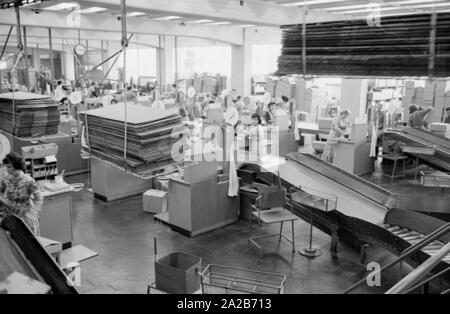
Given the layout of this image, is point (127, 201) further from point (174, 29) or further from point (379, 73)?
point (174, 29)

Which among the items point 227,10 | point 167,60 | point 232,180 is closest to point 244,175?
point 232,180

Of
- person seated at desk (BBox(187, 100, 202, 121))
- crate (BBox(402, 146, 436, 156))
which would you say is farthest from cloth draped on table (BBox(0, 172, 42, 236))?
person seated at desk (BBox(187, 100, 202, 121))

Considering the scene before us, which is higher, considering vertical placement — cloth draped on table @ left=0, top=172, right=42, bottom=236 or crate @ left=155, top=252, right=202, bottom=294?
cloth draped on table @ left=0, top=172, right=42, bottom=236

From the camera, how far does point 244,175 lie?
7.32 metres

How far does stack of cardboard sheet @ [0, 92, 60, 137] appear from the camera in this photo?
12.4 feet

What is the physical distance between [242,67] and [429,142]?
29.5 feet

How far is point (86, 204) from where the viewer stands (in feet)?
25.9

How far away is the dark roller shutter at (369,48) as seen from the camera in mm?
1820

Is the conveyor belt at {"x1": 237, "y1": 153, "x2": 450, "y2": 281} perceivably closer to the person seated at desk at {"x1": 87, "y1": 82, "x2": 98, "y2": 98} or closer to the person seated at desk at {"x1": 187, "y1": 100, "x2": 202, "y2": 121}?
A: the person seated at desk at {"x1": 187, "y1": 100, "x2": 202, "y2": 121}

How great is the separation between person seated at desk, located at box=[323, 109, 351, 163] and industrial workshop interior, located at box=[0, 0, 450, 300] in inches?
1.9

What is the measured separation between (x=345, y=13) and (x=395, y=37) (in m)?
8.41

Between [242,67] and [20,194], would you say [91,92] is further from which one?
[20,194]


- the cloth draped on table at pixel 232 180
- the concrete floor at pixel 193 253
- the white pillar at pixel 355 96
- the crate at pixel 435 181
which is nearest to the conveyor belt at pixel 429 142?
the crate at pixel 435 181
